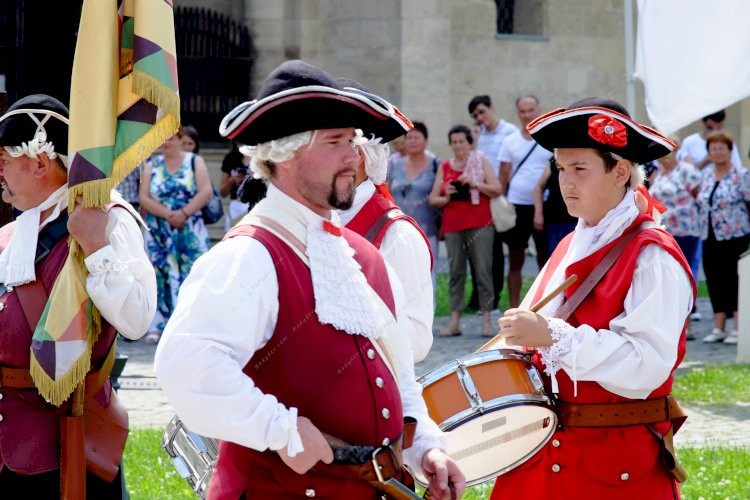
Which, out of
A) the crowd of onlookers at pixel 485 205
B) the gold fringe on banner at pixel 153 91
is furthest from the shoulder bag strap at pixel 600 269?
the crowd of onlookers at pixel 485 205

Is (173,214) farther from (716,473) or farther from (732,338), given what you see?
(716,473)

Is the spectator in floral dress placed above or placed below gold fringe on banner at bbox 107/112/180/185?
below

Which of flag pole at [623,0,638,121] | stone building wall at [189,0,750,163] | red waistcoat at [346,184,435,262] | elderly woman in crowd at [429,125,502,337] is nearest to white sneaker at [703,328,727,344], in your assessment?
elderly woman in crowd at [429,125,502,337]

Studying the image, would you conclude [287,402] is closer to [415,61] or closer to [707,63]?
[707,63]

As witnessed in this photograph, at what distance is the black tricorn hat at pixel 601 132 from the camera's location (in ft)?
15.3

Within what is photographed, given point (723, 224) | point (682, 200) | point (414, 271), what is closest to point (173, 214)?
point (682, 200)

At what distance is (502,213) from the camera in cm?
1296

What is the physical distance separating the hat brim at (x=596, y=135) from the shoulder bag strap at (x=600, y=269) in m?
0.27

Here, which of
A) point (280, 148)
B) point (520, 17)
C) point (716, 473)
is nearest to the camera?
point (280, 148)

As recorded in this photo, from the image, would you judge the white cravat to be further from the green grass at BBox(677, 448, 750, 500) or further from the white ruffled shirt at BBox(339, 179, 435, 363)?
the green grass at BBox(677, 448, 750, 500)

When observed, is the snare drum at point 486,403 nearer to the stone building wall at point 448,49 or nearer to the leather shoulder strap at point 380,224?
the leather shoulder strap at point 380,224

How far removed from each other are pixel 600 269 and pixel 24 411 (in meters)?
2.14

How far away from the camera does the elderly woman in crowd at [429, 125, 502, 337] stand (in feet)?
42.2

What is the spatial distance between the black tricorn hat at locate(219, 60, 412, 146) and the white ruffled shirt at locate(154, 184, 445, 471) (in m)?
0.32
